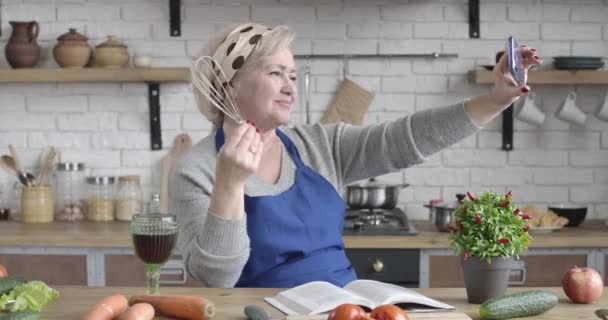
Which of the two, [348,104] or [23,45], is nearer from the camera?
[23,45]

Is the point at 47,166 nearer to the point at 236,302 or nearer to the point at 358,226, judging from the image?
the point at 358,226

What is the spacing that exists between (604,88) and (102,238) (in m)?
2.63

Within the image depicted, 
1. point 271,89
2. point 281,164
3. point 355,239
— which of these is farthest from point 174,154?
point 271,89

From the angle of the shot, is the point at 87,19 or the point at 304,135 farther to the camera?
the point at 87,19

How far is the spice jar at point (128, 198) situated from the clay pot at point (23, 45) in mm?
748

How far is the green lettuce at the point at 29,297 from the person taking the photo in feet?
6.98

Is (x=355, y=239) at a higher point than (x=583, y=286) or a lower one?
lower

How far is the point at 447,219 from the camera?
4082 millimetres

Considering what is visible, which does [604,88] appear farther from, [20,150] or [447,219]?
[20,150]

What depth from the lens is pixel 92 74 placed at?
4387 mm

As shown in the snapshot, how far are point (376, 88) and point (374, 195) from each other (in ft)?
2.15

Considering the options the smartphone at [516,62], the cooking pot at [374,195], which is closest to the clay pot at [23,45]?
the cooking pot at [374,195]

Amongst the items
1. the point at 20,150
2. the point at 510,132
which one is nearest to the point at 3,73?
the point at 20,150

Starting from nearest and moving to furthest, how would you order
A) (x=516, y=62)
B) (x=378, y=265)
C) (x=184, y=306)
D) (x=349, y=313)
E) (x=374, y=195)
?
(x=349, y=313) → (x=184, y=306) → (x=516, y=62) → (x=378, y=265) → (x=374, y=195)
